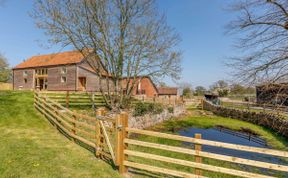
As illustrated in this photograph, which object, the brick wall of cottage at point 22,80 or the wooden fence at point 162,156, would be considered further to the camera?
the brick wall of cottage at point 22,80

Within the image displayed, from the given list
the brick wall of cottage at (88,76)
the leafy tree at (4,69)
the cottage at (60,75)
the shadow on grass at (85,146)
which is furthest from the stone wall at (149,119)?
the leafy tree at (4,69)

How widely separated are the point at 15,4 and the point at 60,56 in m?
16.1

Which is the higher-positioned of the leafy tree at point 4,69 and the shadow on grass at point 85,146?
the leafy tree at point 4,69

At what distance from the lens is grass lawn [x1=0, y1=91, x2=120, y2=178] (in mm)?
4664

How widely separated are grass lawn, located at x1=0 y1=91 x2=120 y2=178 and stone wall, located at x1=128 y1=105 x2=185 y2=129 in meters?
6.51

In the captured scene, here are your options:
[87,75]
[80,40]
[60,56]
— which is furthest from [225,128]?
[60,56]

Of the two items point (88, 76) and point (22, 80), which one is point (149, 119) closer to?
point (88, 76)

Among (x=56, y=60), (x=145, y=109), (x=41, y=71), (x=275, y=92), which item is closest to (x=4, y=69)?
(x=41, y=71)

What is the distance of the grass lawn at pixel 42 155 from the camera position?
4664 mm

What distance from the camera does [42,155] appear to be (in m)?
5.69

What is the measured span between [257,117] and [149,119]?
11205mm

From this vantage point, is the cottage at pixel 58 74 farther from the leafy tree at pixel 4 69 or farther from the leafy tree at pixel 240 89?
the leafy tree at pixel 240 89

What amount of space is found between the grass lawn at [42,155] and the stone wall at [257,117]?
12446mm

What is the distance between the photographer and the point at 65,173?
15.2 ft
